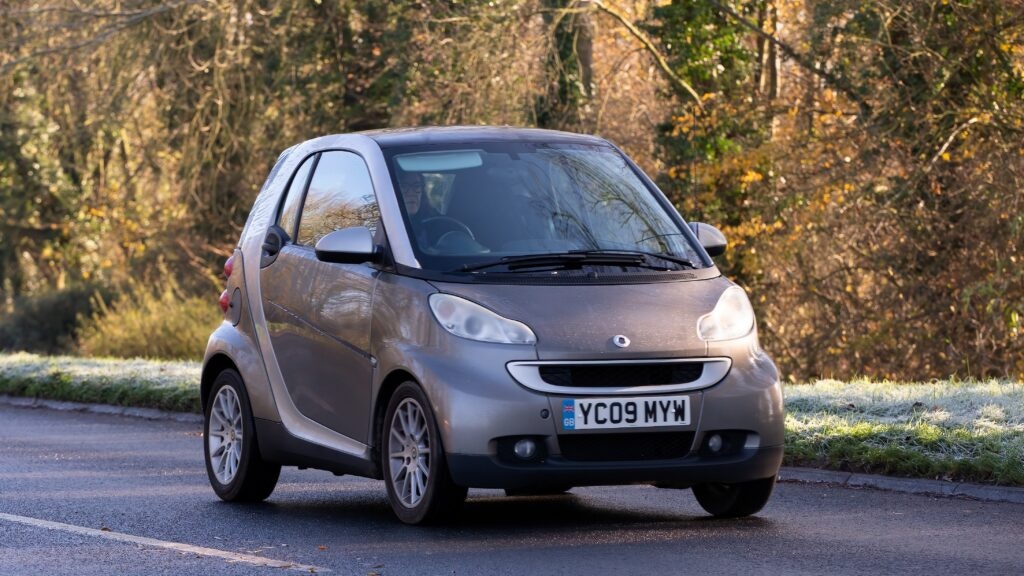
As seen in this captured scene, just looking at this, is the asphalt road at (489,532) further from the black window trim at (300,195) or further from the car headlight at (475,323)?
the black window trim at (300,195)

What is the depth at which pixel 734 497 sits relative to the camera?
8727mm

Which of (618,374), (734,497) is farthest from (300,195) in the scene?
(734,497)

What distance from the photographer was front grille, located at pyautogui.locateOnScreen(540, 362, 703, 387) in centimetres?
786

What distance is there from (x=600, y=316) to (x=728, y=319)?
68cm

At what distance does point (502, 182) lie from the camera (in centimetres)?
888

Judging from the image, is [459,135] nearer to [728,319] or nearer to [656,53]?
[728,319]

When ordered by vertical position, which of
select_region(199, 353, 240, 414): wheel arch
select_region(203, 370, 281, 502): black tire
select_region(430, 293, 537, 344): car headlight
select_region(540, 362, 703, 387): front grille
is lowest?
select_region(203, 370, 281, 502): black tire

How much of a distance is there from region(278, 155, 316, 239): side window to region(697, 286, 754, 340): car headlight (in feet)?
8.17

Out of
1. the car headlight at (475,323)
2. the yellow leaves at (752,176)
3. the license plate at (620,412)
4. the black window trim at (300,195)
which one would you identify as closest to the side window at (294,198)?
the black window trim at (300,195)

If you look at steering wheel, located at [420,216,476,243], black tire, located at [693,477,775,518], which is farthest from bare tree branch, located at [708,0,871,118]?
steering wheel, located at [420,216,476,243]

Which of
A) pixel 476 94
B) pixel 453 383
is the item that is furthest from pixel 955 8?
pixel 453 383

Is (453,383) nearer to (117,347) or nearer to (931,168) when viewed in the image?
A: (931,168)

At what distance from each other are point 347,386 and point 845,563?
2.66 metres

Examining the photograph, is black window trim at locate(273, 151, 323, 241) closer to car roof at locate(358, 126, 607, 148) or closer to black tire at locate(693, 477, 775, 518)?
car roof at locate(358, 126, 607, 148)
